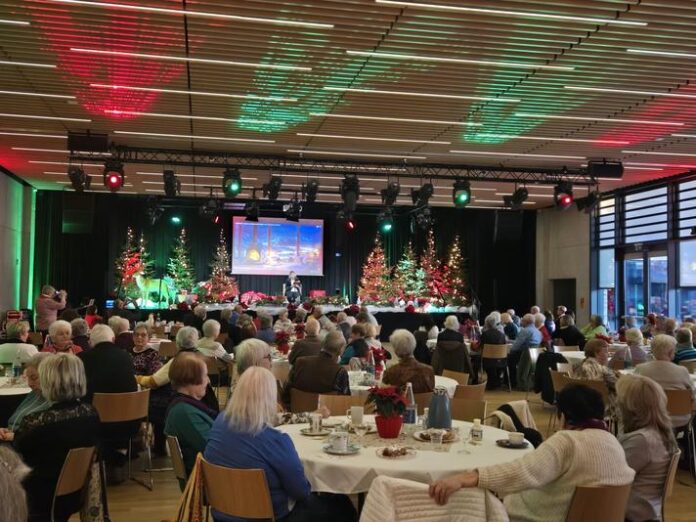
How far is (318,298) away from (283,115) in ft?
32.5

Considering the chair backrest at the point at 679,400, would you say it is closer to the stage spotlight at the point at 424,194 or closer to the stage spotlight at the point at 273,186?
the stage spotlight at the point at 424,194

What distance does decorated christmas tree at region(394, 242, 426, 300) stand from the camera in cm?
2075

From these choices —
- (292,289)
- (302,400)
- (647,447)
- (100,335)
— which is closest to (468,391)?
(302,400)

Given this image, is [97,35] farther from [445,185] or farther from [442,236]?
[442,236]

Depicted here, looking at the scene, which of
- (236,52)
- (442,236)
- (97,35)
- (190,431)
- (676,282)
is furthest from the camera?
(442,236)

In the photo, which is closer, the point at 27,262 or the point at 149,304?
the point at 27,262

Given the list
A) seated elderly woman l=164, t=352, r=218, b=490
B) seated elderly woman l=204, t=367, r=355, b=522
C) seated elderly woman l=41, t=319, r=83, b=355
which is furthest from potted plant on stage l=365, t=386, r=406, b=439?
seated elderly woman l=41, t=319, r=83, b=355

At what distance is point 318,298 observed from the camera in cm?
1933

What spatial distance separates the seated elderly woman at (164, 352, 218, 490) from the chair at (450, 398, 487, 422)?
6.12ft

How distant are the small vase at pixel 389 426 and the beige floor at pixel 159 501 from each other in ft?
6.57

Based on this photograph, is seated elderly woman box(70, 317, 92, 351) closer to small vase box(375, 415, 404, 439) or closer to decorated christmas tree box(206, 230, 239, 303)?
small vase box(375, 415, 404, 439)

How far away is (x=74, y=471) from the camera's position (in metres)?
3.45

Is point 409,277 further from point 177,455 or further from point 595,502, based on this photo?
point 595,502

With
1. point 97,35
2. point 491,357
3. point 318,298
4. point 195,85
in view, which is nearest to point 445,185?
point 318,298
